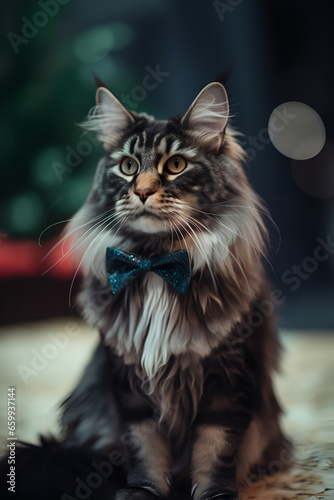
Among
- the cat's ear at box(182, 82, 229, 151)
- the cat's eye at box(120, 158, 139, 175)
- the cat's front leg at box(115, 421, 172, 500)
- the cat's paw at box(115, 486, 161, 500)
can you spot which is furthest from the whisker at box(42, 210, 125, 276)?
the cat's paw at box(115, 486, 161, 500)

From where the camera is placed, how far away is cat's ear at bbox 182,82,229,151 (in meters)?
1.11

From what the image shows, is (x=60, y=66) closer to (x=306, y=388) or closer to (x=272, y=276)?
(x=272, y=276)

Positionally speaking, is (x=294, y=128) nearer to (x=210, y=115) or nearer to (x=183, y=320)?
(x=210, y=115)

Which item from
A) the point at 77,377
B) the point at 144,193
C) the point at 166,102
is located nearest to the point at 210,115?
the point at 166,102

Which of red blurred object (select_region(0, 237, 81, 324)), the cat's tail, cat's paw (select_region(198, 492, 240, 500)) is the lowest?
the cat's tail

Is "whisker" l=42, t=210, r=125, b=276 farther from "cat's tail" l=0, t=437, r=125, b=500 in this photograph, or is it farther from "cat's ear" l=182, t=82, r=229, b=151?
"cat's tail" l=0, t=437, r=125, b=500

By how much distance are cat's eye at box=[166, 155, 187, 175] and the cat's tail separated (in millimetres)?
696

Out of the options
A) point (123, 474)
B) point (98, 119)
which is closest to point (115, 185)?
point (98, 119)

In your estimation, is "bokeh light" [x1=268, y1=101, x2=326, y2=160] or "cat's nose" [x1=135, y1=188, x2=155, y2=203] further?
"bokeh light" [x1=268, y1=101, x2=326, y2=160]

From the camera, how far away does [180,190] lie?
108 centimetres

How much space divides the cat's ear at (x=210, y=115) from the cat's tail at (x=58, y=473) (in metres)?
0.80

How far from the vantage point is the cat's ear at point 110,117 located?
1176mm

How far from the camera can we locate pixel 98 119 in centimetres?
122

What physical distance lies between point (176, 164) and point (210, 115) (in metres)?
0.15
